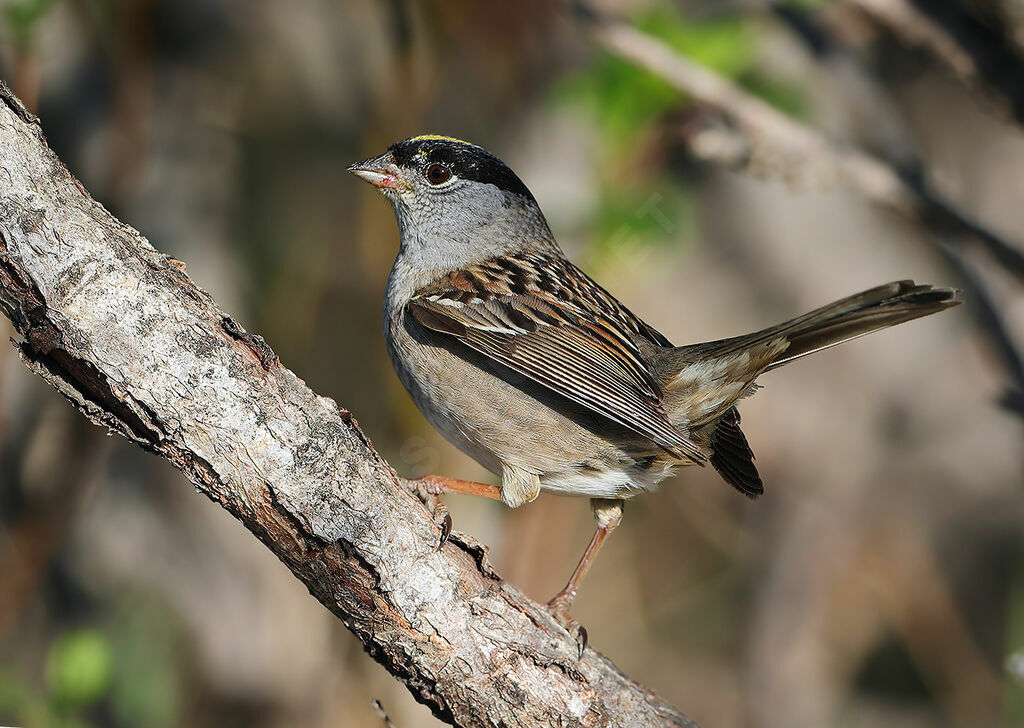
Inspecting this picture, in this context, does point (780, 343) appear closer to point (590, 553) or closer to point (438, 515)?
point (590, 553)

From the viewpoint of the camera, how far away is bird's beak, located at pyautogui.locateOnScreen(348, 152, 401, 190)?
3.29 m

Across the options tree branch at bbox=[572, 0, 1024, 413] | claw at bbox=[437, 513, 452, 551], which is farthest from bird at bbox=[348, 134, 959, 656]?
tree branch at bbox=[572, 0, 1024, 413]

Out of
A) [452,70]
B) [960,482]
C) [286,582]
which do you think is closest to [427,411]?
[286,582]

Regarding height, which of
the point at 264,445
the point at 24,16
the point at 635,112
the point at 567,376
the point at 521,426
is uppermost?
the point at 635,112

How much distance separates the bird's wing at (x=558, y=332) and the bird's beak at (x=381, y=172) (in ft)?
1.38

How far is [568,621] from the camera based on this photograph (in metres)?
2.56

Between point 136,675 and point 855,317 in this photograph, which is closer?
point 855,317

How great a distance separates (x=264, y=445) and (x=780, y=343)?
1.43 metres

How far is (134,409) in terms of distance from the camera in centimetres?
190

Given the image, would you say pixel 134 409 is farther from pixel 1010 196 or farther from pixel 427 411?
pixel 1010 196

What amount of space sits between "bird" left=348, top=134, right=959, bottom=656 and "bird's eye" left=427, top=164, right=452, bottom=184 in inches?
8.6

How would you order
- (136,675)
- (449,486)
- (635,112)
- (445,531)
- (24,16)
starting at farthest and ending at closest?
(136,675) < (635,112) < (24,16) < (449,486) < (445,531)

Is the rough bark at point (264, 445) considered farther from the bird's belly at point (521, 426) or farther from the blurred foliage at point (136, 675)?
the blurred foliage at point (136, 675)

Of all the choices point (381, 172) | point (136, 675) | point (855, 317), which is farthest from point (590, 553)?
point (136, 675)
